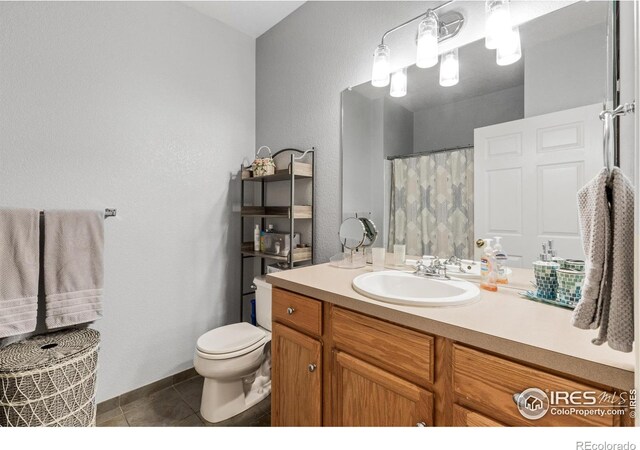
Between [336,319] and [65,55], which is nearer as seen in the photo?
[336,319]

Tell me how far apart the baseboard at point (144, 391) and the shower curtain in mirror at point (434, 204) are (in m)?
1.62

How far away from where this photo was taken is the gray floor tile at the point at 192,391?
1.68 m

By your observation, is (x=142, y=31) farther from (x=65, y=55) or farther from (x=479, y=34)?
(x=479, y=34)

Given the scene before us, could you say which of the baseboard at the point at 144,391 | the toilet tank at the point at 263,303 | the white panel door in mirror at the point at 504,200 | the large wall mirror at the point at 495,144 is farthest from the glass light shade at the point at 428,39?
the baseboard at the point at 144,391

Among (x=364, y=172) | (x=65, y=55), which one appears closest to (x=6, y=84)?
(x=65, y=55)

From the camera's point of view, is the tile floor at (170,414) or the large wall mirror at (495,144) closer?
the large wall mirror at (495,144)

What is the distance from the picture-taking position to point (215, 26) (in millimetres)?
2049

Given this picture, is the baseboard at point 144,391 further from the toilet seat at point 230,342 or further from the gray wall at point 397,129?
the gray wall at point 397,129

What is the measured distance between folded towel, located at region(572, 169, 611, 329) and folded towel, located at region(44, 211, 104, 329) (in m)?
1.94

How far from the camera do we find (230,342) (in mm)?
1562

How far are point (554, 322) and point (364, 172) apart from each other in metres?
1.09

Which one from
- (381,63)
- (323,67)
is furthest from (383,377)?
(323,67)

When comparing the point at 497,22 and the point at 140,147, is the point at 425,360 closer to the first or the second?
the point at 497,22

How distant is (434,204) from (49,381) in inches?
72.7
